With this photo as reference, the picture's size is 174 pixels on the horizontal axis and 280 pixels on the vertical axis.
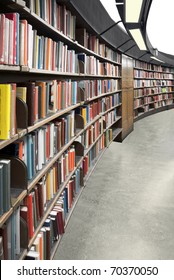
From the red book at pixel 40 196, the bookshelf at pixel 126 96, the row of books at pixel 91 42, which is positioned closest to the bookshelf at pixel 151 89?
the bookshelf at pixel 126 96

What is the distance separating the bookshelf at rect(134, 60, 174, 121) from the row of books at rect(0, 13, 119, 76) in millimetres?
7091

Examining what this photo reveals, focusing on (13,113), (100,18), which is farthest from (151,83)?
(13,113)

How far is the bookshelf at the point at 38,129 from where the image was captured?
1.49 metres

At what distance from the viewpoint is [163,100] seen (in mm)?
13266

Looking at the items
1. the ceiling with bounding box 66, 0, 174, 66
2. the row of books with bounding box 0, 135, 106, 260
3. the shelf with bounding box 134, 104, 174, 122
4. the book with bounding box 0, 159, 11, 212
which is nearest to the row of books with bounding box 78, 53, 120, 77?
the ceiling with bounding box 66, 0, 174, 66

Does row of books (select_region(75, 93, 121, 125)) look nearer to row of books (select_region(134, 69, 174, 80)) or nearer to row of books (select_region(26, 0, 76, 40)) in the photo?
row of books (select_region(26, 0, 76, 40))

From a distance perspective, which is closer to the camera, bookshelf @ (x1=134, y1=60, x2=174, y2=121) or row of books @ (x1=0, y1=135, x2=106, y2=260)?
row of books @ (x1=0, y1=135, x2=106, y2=260)

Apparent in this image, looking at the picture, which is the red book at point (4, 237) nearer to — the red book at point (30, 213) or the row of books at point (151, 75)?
the red book at point (30, 213)

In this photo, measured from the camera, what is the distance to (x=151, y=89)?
11562 mm

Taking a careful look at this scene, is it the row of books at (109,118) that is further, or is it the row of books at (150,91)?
the row of books at (150,91)

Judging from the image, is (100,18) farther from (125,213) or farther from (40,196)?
(40,196)

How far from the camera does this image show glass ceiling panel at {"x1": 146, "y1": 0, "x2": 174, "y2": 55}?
18.2ft

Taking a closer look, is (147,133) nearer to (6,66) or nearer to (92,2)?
(92,2)

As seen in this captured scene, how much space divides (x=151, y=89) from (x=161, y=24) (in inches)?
170
